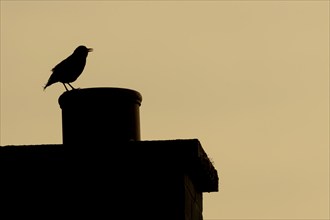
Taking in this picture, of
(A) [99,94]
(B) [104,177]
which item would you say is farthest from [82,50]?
(B) [104,177]

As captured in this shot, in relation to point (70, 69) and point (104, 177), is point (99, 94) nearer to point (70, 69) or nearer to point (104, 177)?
point (104, 177)

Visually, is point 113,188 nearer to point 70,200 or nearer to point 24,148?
point 70,200

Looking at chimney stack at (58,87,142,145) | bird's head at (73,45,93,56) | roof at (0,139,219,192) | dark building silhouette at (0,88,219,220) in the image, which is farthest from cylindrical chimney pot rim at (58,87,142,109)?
bird's head at (73,45,93,56)

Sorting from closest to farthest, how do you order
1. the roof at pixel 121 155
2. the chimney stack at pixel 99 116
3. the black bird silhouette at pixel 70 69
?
1. the roof at pixel 121 155
2. the chimney stack at pixel 99 116
3. the black bird silhouette at pixel 70 69

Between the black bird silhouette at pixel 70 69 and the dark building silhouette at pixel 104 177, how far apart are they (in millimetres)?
2529

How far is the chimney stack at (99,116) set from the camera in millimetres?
8727

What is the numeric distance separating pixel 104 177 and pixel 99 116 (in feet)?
2.55

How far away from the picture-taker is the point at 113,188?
8.27m

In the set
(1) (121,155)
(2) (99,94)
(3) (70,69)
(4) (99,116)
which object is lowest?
(1) (121,155)

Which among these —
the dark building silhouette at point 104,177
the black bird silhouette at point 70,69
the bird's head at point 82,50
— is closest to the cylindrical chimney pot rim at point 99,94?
the dark building silhouette at point 104,177

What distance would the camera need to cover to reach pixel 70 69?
11086 millimetres

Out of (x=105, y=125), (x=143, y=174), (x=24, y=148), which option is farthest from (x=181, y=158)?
(x=24, y=148)

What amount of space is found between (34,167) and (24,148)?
0.25m

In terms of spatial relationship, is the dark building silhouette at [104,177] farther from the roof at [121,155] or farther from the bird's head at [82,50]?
the bird's head at [82,50]
